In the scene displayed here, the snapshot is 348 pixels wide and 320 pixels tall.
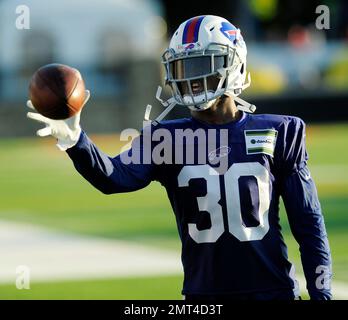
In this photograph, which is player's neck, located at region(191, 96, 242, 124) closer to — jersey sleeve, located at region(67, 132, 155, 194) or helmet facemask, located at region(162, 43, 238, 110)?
helmet facemask, located at region(162, 43, 238, 110)

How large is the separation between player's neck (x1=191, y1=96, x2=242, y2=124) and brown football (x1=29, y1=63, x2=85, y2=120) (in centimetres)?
63

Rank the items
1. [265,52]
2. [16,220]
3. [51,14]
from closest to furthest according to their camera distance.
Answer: [16,220] < [265,52] < [51,14]

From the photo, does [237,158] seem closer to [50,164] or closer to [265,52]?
[50,164]

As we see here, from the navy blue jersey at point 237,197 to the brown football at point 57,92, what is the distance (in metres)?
0.27

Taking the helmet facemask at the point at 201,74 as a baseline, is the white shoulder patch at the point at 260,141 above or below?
below

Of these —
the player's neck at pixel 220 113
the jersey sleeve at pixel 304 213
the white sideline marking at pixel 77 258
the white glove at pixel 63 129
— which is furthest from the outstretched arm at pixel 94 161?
the white sideline marking at pixel 77 258

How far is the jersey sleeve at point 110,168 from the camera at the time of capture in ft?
15.5

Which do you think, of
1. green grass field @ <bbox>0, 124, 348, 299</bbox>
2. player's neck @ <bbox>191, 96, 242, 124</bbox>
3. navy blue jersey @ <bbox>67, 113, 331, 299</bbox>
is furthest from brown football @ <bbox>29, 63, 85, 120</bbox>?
green grass field @ <bbox>0, 124, 348, 299</bbox>

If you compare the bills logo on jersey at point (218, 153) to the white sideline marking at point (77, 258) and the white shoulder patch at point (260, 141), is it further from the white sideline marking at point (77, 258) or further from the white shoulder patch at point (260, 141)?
the white sideline marking at point (77, 258)

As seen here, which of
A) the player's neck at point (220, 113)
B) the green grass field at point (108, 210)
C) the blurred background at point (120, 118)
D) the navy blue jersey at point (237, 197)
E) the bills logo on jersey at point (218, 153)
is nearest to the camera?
the navy blue jersey at point (237, 197)

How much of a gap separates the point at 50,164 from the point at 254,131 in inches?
598
